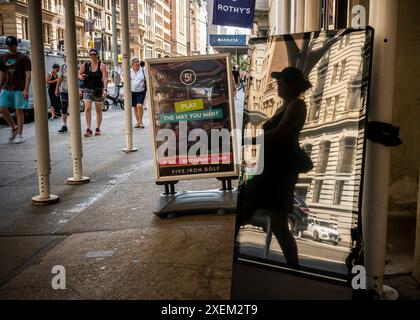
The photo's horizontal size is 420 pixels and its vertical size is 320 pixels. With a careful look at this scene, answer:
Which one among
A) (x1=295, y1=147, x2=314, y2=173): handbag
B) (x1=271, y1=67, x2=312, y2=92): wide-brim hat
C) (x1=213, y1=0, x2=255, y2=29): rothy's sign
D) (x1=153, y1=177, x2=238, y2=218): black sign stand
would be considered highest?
(x1=213, y1=0, x2=255, y2=29): rothy's sign

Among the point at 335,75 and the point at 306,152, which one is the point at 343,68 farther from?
the point at 306,152

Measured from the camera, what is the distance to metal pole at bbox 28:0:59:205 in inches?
212

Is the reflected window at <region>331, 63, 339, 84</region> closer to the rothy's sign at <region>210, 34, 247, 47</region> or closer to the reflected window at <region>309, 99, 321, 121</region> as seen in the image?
the reflected window at <region>309, 99, 321, 121</region>

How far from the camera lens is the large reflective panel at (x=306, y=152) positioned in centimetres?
256

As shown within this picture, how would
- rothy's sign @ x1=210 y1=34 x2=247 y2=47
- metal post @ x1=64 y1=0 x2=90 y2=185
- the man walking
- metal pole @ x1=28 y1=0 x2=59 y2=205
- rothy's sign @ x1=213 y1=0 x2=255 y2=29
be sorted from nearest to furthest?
1. metal pole @ x1=28 y1=0 x2=59 y2=205
2. metal post @ x1=64 y1=0 x2=90 y2=185
3. the man walking
4. rothy's sign @ x1=213 y1=0 x2=255 y2=29
5. rothy's sign @ x1=210 y1=34 x2=247 y2=47

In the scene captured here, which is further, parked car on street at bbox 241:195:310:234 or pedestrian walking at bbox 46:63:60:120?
pedestrian walking at bbox 46:63:60:120

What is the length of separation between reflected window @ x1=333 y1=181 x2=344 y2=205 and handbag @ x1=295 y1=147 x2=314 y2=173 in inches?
7.4

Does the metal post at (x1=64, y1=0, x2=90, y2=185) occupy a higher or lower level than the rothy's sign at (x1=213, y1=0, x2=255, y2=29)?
lower

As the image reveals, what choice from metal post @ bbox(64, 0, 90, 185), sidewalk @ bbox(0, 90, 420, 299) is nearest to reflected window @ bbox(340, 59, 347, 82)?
sidewalk @ bbox(0, 90, 420, 299)

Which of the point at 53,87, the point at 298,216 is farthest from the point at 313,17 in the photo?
the point at 53,87

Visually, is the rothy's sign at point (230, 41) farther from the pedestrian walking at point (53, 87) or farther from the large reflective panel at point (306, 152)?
the large reflective panel at point (306, 152)

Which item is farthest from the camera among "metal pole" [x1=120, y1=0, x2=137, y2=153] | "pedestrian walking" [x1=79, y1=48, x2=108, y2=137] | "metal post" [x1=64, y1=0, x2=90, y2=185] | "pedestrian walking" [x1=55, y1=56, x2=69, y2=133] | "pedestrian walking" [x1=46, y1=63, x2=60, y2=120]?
"pedestrian walking" [x1=46, y1=63, x2=60, y2=120]

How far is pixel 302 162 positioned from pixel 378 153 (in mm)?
432

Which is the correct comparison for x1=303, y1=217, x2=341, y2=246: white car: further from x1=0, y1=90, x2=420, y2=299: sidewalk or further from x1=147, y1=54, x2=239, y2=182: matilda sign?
x1=147, y1=54, x2=239, y2=182: matilda sign
